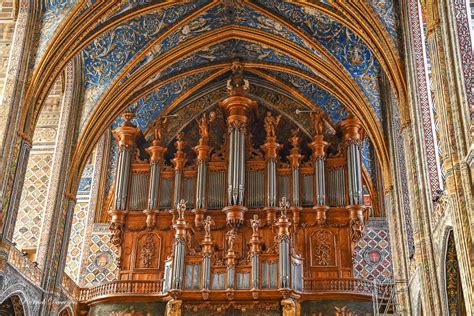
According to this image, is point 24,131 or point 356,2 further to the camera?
point 356,2

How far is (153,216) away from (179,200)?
1132mm

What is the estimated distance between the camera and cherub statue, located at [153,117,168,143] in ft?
85.1

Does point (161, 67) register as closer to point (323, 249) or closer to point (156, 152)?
point (156, 152)

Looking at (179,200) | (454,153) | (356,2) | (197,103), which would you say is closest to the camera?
(454,153)

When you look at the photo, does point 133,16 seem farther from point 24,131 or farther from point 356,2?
point 356,2

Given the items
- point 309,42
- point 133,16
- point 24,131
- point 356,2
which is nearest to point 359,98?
point 309,42

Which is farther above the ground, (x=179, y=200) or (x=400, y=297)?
(x=179, y=200)

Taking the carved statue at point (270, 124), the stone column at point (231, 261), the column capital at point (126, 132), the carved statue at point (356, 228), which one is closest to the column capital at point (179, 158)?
the column capital at point (126, 132)

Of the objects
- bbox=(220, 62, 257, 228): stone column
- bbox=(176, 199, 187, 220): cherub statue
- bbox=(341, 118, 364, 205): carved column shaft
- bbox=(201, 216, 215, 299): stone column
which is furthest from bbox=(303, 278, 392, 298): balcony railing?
bbox=(176, 199, 187, 220): cherub statue

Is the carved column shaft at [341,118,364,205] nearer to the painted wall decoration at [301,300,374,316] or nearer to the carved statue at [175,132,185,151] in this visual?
the painted wall decoration at [301,300,374,316]

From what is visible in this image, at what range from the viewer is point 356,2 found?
19359mm

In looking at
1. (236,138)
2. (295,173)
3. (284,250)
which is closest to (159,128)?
(236,138)

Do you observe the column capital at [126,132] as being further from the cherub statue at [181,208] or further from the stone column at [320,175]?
the stone column at [320,175]

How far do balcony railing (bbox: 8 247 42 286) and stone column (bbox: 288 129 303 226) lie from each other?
9.13 meters
